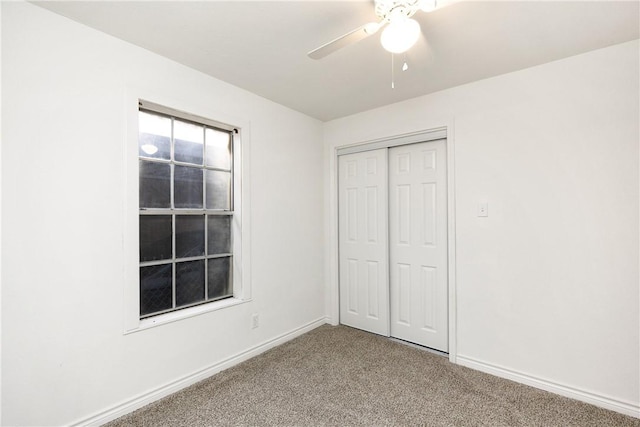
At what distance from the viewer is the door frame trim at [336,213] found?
8.50 ft

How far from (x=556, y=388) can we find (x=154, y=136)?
337 cm

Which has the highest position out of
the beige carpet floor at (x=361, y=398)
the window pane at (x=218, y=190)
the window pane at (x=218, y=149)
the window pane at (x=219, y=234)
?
the window pane at (x=218, y=149)

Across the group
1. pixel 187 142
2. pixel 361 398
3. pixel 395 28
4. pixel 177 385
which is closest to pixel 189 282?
pixel 177 385

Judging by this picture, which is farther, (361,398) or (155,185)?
(155,185)

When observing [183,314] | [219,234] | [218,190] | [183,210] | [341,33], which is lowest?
[183,314]

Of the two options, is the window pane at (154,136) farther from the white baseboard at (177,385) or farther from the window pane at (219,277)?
the white baseboard at (177,385)

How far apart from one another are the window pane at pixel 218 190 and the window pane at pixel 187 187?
90 mm

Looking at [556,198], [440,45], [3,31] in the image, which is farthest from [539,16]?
[3,31]

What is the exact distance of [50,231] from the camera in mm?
1638

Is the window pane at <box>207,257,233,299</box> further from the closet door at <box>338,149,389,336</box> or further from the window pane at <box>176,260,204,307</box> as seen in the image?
the closet door at <box>338,149,389,336</box>

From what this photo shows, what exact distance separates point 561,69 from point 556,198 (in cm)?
91

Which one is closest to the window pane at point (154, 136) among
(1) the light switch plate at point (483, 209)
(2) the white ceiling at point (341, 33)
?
(2) the white ceiling at point (341, 33)

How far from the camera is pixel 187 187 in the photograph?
2359 mm

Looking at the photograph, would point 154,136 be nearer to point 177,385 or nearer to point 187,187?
→ point 187,187
